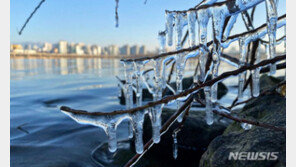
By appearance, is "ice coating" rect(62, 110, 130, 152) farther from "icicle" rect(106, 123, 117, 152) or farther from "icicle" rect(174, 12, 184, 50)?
"icicle" rect(174, 12, 184, 50)

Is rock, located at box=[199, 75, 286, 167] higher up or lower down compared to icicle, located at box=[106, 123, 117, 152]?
lower down

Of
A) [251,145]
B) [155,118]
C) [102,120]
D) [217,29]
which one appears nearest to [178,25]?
[217,29]

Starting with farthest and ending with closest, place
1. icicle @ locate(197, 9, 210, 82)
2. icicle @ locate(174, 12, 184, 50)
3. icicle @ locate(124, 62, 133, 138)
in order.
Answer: icicle @ locate(124, 62, 133, 138)
icicle @ locate(174, 12, 184, 50)
icicle @ locate(197, 9, 210, 82)

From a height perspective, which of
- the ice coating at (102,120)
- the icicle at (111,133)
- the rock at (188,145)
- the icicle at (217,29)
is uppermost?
the icicle at (217,29)

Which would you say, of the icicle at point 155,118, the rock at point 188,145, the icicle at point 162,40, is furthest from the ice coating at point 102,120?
the rock at point 188,145

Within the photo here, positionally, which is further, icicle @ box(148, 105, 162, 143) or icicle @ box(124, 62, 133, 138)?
icicle @ box(124, 62, 133, 138)

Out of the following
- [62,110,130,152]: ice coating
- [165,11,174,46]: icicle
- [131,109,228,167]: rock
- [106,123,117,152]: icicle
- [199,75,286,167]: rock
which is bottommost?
[131,109,228,167]: rock

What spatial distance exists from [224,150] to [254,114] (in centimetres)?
116

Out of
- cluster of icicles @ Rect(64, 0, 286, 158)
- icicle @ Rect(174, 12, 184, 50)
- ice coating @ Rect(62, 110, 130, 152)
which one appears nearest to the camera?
ice coating @ Rect(62, 110, 130, 152)

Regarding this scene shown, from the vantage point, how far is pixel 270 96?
2639mm

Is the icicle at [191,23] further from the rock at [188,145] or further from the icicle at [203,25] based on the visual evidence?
the rock at [188,145]

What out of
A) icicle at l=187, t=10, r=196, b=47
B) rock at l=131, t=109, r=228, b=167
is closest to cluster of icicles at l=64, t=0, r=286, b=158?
icicle at l=187, t=10, r=196, b=47

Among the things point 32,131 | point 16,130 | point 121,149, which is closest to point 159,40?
point 121,149

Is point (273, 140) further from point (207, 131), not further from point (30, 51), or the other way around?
point (30, 51)
